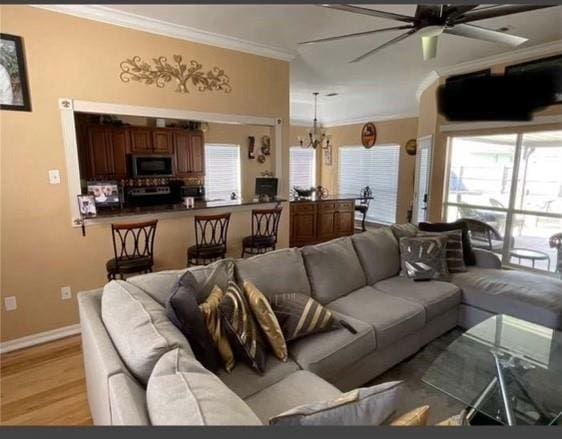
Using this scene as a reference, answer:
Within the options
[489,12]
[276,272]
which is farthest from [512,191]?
[276,272]

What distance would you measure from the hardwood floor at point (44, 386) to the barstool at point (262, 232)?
1.93 meters

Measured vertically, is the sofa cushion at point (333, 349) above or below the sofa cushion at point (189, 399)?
below

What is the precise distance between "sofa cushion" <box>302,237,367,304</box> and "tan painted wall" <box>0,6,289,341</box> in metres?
2.07

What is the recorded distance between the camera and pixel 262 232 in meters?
4.28

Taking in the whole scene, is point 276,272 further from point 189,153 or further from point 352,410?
point 189,153

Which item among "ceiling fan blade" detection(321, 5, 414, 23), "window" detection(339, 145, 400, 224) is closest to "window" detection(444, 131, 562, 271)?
"window" detection(339, 145, 400, 224)

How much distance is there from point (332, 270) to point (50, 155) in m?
2.64

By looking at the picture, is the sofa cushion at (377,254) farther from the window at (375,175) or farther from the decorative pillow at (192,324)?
the window at (375,175)

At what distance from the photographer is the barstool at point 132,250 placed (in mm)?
2914

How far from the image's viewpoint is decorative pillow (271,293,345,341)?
1.97 metres

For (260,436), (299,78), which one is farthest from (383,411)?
(299,78)

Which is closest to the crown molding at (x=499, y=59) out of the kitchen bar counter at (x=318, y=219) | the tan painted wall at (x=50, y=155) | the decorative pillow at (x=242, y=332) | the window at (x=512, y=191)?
the window at (x=512, y=191)

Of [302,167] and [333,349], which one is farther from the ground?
[302,167]

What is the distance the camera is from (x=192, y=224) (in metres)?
3.73
